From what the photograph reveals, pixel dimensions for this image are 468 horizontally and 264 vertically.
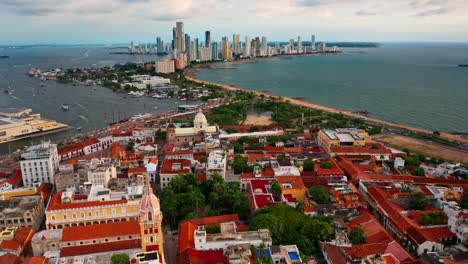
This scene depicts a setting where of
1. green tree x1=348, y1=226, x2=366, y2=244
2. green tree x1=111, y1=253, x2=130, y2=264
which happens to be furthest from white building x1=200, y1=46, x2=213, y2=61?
green tree x1=111, y1=253, x2=130, y2=264

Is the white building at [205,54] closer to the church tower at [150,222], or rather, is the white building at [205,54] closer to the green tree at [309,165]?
the green tree at [309,165]

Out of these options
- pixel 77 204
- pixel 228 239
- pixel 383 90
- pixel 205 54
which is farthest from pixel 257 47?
pixel 228 239

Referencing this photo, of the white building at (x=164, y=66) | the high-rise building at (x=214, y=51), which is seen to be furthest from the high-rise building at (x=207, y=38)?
the white building at (x=164, y=66)

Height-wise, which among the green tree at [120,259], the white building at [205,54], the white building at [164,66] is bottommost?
the green tree at [120,259]

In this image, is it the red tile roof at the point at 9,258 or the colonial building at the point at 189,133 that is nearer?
the red tile roof at the point at 9,258

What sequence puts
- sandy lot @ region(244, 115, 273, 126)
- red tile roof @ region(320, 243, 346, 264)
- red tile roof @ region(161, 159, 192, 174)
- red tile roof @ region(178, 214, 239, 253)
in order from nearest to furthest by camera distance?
red tile roof @ region(320, 243, 346, 264)
red tile roof @ region(178, 214, 239, 253)
red tile roof @ region(161, 159, 192, 174)
sandy lot @ region(244, 115, 273, 126)

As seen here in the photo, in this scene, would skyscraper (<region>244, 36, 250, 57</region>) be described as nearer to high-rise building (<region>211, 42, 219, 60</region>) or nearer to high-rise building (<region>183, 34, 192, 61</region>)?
high-rise building (<region>211, 42, 219, 60</region>)

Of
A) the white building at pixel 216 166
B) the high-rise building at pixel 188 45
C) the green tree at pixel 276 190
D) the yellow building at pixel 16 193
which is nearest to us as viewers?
the green tree at pixel 276 190
